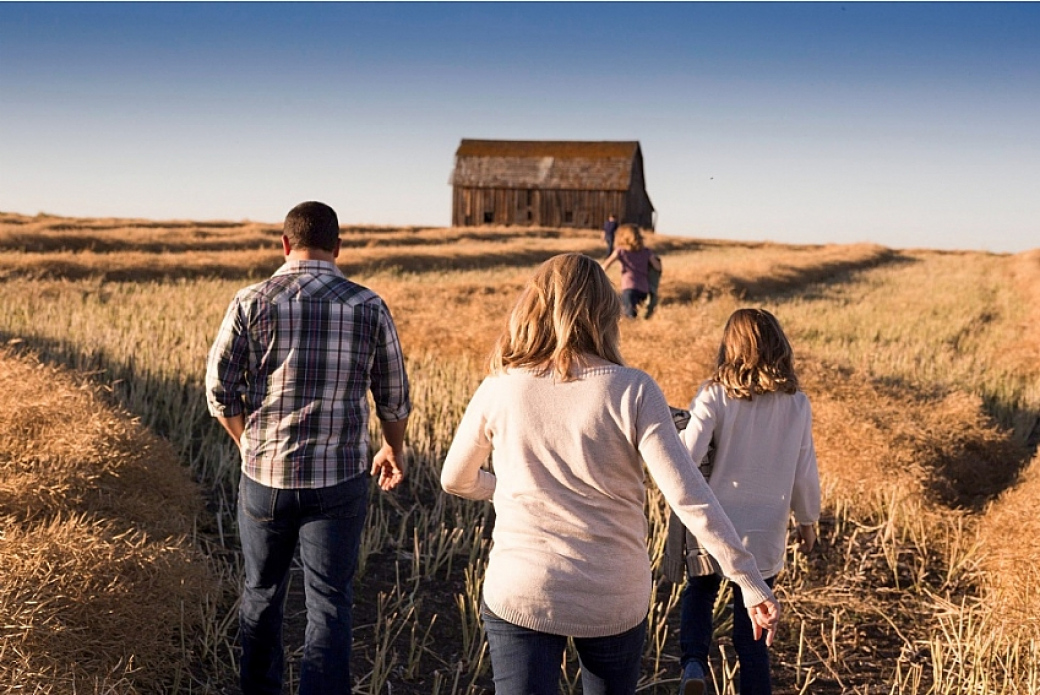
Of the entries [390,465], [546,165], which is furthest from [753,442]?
[546,165]

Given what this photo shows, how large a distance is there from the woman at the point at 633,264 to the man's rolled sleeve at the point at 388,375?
298 inches

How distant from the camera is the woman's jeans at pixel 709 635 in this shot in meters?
3.15

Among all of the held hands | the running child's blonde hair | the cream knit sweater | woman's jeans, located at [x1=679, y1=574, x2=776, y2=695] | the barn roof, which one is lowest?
woman's jeans, located at [x1=679, y1=574, x2=776, y2=695]

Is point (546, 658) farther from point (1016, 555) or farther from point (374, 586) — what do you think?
point (1016, 555)

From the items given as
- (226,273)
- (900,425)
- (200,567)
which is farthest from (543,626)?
(226,273)

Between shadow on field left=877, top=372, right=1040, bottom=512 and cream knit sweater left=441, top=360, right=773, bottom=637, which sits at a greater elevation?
cream knit sweater left=441, top=360, right=773, bottom=637

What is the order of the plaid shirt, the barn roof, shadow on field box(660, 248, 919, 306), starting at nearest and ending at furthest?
the plaid shirt < shadow on field box(660, 248, 919, 306) < the barn roof

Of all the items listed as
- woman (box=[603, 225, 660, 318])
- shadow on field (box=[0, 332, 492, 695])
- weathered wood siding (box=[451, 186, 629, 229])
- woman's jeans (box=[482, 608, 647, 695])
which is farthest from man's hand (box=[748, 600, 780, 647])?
weathered wood siding (box=[451, 186, 629, 229])

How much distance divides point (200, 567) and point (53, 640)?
881 mm

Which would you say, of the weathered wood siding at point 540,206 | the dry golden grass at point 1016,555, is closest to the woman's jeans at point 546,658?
the dry golden grass at point 1016,555

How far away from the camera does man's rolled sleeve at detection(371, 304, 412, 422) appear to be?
306cm

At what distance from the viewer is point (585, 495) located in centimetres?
209

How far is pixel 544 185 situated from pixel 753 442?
45.6 meters

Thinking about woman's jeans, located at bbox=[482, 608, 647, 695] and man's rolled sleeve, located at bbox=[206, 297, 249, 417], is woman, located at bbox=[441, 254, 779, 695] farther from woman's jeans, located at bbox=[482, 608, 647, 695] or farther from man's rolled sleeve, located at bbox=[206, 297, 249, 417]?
Answer: man's rolled sleeve, located at bbox=[206, 297, 249, 417]
